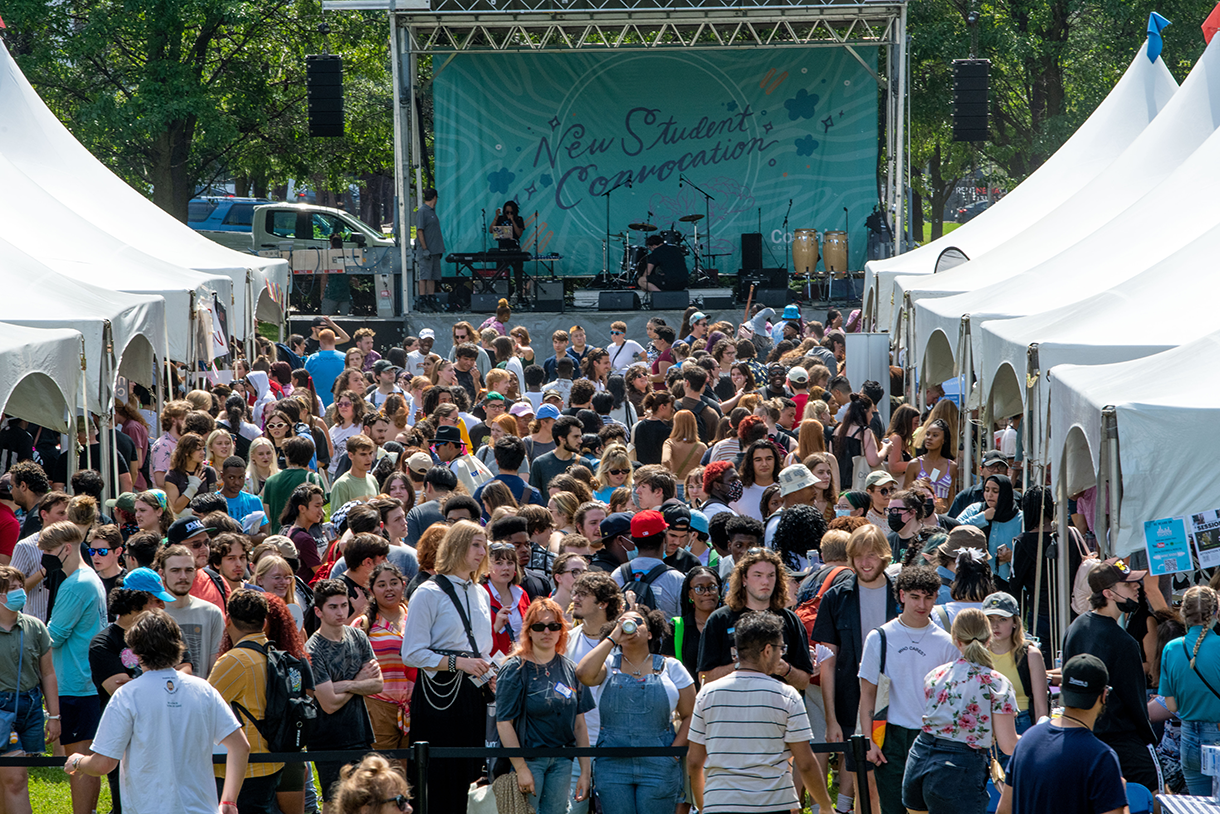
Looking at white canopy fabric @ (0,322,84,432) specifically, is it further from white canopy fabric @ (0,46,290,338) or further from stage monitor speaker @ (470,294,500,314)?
stage monitor speaker @ (470,294,500,314)

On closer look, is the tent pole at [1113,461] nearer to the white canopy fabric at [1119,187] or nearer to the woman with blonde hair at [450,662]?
the woman with blonde hair at [450,662]

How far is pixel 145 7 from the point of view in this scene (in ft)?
78.6

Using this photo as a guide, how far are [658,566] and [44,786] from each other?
11.0 feet

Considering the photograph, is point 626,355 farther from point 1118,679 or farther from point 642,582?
point 1118,679

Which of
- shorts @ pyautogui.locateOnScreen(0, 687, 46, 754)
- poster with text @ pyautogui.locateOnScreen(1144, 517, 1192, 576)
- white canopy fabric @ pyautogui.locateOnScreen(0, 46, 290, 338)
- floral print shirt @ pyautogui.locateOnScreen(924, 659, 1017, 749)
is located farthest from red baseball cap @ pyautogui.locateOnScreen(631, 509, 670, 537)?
white canopy fabric @ pyautogui.locateOnScreen(0, 46, 290, 338)

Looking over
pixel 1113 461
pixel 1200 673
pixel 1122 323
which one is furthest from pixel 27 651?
pixel 1122 323

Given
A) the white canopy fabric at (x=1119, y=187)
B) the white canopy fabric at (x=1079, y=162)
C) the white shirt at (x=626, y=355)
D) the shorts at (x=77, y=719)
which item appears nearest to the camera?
the shorts at (x=77, y=719)

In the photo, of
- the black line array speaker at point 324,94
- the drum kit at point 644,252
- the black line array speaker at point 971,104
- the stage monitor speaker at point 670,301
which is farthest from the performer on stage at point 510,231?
the black line array speaker at point 971,104

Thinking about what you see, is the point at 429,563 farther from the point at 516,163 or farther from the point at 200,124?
the point at 200,124

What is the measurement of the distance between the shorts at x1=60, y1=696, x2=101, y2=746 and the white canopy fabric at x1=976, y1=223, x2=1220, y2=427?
16.4 feet

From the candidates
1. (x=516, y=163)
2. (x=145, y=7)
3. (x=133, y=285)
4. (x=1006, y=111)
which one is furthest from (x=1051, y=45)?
(x=133, y=285)

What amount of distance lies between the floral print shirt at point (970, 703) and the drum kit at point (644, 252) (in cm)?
1676

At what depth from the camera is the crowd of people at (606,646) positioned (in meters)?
4.86

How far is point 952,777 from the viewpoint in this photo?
506cm
